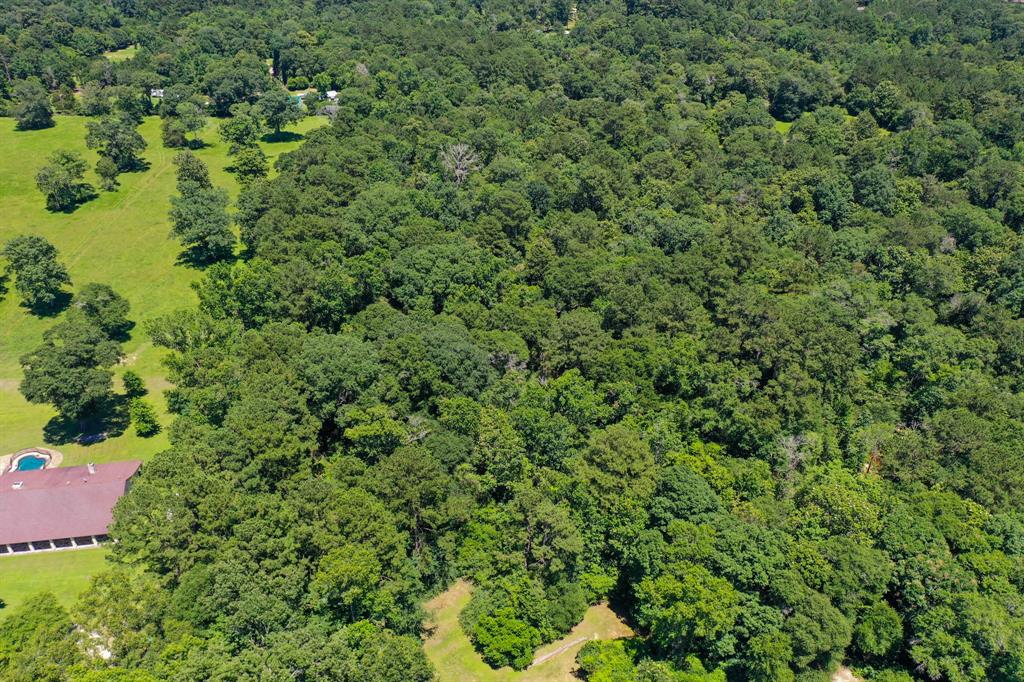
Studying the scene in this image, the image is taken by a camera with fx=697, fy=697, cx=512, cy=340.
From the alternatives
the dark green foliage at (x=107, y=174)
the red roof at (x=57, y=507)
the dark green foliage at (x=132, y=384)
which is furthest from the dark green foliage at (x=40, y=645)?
the dark green foliage at (x=107, y=174)

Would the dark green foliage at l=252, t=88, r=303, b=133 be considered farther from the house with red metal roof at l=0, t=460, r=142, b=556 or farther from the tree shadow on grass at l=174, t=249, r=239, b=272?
the house with red metal roof at l=0, t=460, r=142, b=556

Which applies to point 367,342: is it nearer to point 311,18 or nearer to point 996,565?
point 996,565

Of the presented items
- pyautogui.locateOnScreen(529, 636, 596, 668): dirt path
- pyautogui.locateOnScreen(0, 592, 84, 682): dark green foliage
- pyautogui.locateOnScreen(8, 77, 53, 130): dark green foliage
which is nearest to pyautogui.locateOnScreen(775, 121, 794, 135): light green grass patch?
pyautogui.locateOnScreen(529, 636, 596, 668): dirt path

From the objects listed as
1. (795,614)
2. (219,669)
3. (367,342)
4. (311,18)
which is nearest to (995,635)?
(795,614)

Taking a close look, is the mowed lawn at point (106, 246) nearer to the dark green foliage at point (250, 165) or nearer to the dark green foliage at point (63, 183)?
the dark green foliage at point (63, 183)

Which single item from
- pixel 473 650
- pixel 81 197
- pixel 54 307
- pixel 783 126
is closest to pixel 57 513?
pixel 473 650
